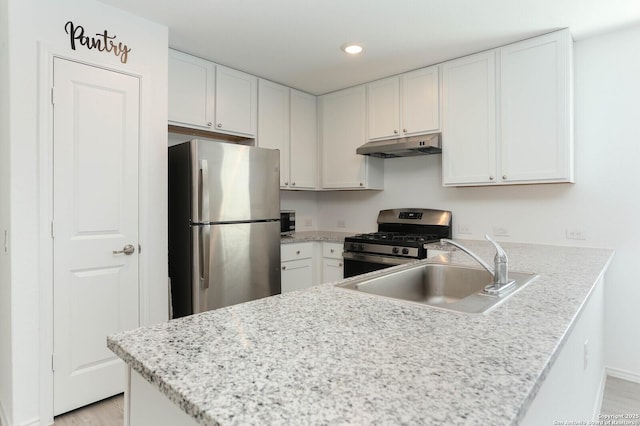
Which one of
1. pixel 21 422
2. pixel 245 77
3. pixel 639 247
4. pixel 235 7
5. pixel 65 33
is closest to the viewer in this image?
pixel 21 422

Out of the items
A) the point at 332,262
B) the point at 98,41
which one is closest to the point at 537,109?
the point at 332,262

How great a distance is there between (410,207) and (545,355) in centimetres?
289

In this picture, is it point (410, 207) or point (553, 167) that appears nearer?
point (553, 167)

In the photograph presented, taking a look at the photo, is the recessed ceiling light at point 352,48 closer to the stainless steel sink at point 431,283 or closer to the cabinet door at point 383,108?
the cabinet door at point 383,108

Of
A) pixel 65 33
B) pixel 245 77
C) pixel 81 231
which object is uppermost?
pixel 245 77

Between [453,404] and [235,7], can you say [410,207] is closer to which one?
[235,7]

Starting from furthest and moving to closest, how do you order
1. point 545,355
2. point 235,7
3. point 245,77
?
1. point 245,77
2. point 235,7
3. point 545,355

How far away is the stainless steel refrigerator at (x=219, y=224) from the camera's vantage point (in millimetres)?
2432

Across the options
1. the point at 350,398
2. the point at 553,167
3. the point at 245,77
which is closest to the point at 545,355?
the point at 350,398

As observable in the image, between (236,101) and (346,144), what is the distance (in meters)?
1.14

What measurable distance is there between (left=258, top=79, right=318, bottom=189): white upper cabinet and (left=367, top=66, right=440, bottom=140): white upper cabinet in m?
0.69

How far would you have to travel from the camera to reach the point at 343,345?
795mm

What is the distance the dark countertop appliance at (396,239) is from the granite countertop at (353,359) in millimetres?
1672

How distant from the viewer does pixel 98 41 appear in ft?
7.07
